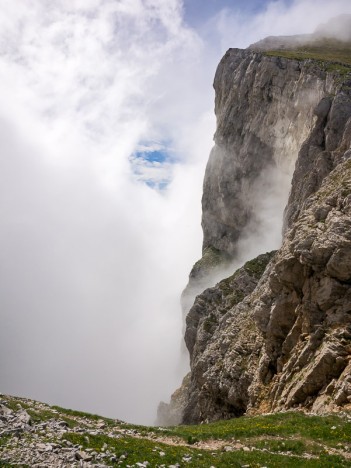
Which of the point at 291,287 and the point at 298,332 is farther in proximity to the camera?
the point at 291,287

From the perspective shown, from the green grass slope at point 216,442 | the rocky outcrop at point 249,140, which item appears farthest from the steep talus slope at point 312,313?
the rocky outcrop at point 249,140

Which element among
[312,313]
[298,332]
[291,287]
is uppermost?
[291,287]

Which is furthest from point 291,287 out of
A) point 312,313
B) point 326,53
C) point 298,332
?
point 326,53

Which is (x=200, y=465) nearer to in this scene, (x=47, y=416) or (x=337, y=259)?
(x=47, y=416)

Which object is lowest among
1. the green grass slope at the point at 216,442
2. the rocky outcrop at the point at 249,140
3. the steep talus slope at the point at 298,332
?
the green grass slope at the point at 216,442

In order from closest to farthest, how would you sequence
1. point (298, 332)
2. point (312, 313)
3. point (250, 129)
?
point (312, 313) → point (298, 332) → point (250, 129)

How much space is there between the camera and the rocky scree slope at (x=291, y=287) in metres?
39.3

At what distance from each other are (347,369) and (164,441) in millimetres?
16871

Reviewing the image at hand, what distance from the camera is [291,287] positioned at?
4700 centimetres

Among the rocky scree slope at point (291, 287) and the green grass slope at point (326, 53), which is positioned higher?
the green grass slope at point (326, 53)

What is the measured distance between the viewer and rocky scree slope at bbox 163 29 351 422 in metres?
39.3

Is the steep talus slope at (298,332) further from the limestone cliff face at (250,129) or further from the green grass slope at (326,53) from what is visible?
the green grass slope at (326,53)

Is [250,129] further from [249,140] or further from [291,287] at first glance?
[291,287]

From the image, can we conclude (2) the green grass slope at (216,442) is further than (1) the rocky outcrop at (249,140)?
No
